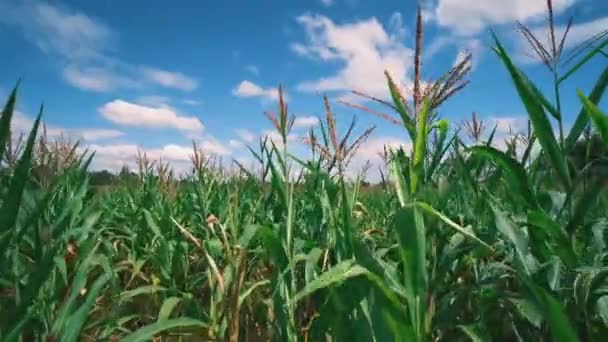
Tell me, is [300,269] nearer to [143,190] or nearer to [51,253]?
[51,253]

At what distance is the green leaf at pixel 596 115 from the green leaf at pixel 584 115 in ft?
0.23

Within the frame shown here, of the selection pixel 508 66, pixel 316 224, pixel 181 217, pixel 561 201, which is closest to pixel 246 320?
pixel 316 224

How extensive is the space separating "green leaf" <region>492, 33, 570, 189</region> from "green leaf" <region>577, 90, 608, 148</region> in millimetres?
97

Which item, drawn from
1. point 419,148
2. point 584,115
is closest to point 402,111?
point 419,148

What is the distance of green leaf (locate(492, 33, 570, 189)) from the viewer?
1246mm

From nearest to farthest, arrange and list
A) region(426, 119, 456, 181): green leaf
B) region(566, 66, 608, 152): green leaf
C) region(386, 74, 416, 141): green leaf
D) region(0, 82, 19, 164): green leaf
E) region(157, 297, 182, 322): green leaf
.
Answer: region(0, 82, 19, 164): green leaf
region(566, 66, 608, 152): green leaf
region(386, 74, 416, 141): green leaf
region(426, 119, 456, 181): green leaf
region(157, 297, 182, 322): green leaf

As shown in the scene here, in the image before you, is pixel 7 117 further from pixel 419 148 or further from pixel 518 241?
pixel 518 241

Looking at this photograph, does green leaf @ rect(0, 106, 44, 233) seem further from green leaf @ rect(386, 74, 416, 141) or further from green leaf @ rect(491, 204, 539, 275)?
green leaf @ rect(491, 204, 539, 275)

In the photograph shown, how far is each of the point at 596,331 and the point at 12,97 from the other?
4.64 feet

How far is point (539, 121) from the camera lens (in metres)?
1.26

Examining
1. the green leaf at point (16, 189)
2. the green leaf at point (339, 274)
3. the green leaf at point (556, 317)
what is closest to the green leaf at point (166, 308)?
the green leaf at point (339, 274)

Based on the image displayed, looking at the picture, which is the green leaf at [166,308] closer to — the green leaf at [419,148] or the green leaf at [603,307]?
the green leaf at [419,148]

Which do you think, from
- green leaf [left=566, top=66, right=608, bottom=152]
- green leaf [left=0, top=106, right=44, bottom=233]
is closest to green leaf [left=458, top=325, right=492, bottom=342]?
green leaf [left=566, top=66, right=608, bottom=152]

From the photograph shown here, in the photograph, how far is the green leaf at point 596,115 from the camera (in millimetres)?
1161
